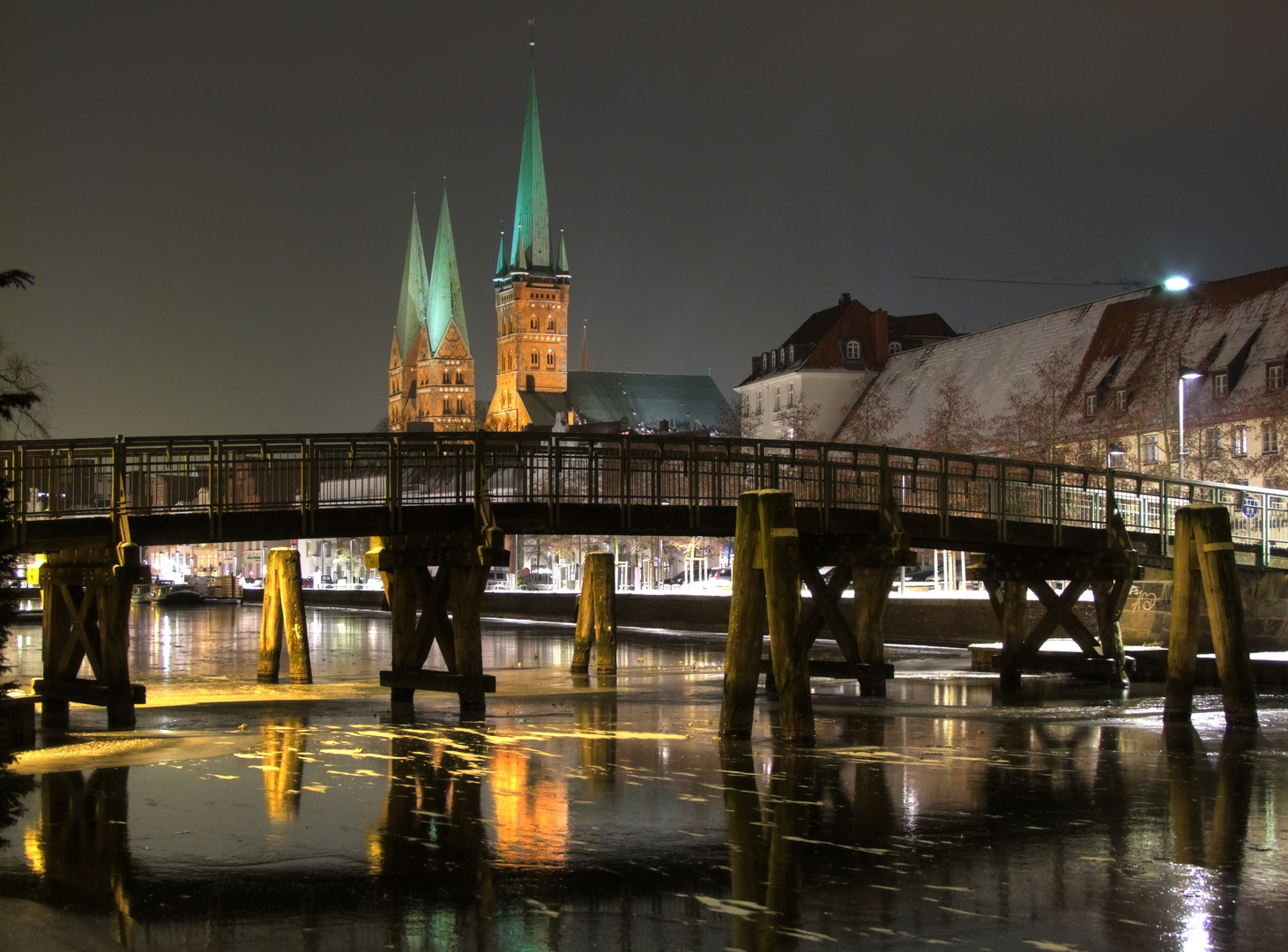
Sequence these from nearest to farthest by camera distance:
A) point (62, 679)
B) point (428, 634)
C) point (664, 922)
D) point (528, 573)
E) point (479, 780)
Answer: point (664, 922) → point (479, 780) → point (62, 679) → point (428, 634) → point (528, 573)

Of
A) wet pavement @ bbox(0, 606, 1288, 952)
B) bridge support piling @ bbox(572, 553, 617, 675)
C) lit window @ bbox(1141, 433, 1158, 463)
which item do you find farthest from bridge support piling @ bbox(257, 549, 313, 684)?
lit window @ bbox(1141, 433, 1158, 463)

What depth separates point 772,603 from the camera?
21.9 metres

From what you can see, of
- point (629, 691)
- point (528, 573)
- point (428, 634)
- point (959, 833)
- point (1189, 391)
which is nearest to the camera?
point (959, 833)

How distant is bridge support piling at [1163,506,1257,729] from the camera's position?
24.4m

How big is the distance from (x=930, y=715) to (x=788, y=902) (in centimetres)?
1649

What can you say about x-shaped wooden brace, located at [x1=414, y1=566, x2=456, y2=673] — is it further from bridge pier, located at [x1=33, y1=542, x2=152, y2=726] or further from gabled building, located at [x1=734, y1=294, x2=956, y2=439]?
gabled building, located at [x1=734, y1=294, x2=956, y2=439]

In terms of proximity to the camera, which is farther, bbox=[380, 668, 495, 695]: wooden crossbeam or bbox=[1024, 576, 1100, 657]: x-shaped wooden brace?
→ bbox=[1024, 576, 1100, 657]: x-shaped wooden brace

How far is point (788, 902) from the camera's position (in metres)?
13.1

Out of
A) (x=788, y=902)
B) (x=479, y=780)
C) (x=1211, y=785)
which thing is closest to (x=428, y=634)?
(x=479, y=780)

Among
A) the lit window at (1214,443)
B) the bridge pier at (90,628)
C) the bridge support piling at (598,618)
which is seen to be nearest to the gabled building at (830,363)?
the lit window at (1214,443)

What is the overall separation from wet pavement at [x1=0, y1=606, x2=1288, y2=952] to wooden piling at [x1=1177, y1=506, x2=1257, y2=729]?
112 centimetres

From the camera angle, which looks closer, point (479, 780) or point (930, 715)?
point (479, 780)

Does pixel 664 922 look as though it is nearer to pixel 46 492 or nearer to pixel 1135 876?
pixel 1135 876

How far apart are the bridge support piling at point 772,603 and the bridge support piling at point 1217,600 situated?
5.88m
